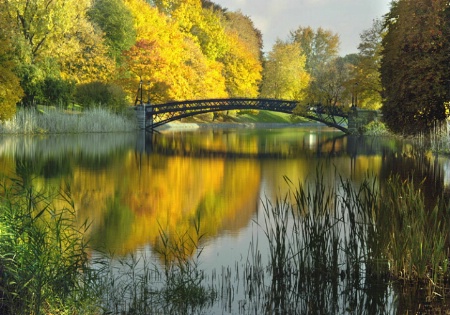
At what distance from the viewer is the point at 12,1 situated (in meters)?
38.8

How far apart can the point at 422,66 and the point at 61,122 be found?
22.7m

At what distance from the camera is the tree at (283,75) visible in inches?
3098

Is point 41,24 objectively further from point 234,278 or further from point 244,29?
point 244,29

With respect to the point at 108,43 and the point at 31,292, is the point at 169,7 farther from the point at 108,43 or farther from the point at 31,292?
the point at 31,292

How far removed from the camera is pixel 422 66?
2261 cm

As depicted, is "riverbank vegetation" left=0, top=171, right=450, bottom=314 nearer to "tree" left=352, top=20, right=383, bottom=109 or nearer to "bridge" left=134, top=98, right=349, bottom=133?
"tree" left=352, top=20, right=383, bottom=109

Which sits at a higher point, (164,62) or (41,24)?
(41,24)

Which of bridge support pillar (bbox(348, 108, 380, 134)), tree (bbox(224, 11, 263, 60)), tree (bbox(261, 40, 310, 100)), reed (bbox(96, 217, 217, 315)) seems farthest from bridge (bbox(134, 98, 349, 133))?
reed (bbox(96, 217, 217, 315))

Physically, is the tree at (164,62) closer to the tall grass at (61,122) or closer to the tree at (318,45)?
the tall grass at (61,122)

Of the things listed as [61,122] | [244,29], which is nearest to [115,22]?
[61,122]

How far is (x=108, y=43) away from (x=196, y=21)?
1922cm

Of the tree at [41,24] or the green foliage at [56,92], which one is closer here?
the tree at [41,24]

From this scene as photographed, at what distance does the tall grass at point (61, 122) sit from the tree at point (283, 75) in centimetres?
3715

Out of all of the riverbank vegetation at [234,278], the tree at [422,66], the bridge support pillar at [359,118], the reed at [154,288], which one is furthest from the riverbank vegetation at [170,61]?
the reed at [154,288]
